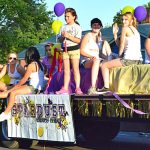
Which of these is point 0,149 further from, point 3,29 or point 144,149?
point 3,29

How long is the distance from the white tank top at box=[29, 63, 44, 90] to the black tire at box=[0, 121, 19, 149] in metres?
0.98

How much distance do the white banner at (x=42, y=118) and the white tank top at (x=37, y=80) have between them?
413 mm

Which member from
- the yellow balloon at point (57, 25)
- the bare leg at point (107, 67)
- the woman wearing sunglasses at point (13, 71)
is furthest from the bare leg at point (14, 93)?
the bare leg at point (107, 67)

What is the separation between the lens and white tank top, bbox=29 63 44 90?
9.12 metres

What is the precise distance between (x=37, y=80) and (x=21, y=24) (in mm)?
37242

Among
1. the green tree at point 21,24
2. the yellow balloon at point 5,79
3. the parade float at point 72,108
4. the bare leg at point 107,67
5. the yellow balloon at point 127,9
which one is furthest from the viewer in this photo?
the green tree at point 21,24

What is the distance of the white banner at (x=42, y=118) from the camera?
7.95 meters

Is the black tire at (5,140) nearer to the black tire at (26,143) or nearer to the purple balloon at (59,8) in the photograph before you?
the black tire at (26,143)

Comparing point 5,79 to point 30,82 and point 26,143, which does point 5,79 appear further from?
point 26,143

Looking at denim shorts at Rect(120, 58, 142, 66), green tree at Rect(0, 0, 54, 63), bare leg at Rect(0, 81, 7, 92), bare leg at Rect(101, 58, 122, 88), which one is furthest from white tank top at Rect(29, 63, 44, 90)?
green tree at Rect(0, 0, 54, 63)

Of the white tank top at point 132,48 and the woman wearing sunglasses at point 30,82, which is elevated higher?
the white tank top at point 132,48

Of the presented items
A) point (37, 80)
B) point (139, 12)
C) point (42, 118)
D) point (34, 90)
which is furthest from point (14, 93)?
point (139, 12)

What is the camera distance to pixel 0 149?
361 inches

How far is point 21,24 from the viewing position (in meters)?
45.8
